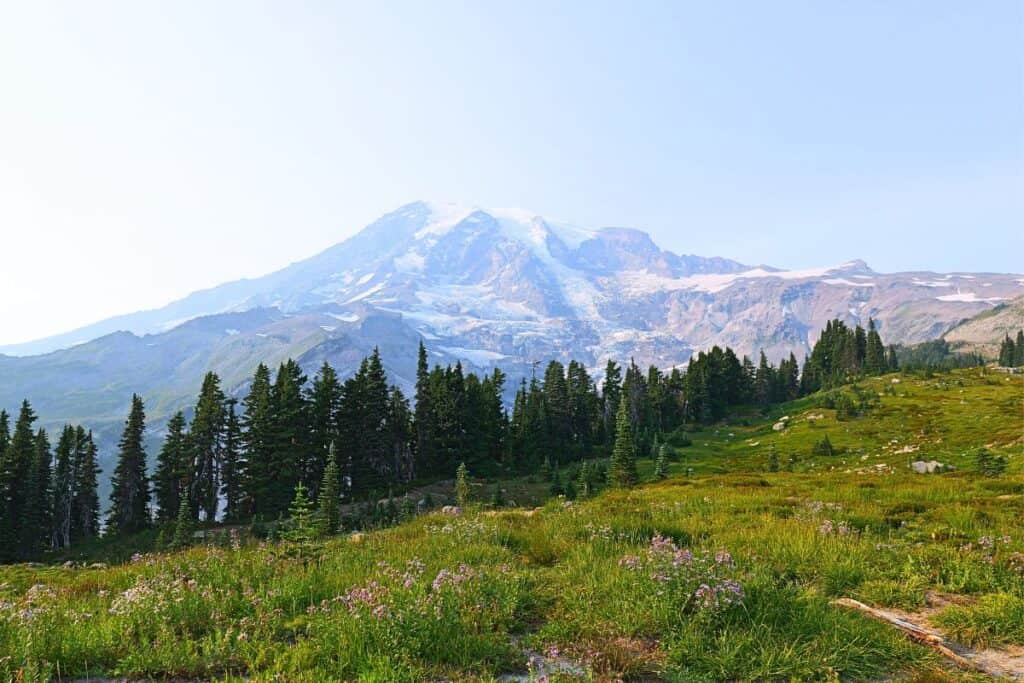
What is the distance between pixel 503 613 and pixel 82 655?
4855mm

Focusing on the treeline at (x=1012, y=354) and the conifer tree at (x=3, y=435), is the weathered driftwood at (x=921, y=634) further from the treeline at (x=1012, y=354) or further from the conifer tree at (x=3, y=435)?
the treeline at (x=1012, y=354)

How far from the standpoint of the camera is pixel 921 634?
6.18m

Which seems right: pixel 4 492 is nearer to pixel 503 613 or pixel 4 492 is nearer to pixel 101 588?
pixel 101 588

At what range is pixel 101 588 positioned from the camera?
8.85m

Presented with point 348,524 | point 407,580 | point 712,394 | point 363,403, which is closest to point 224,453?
point 363,403

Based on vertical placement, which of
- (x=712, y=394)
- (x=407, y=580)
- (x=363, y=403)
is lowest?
(x=712, y=394)

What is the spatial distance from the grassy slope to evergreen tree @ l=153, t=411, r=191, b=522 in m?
73.6

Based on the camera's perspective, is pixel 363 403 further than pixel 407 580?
Yes

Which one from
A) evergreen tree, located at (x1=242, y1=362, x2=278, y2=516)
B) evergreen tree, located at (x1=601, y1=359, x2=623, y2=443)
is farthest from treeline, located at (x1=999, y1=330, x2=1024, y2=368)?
evergreen tree, located at (x1=242, y1=362, x2=278, y2=516)

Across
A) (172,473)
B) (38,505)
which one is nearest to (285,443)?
(172,473)

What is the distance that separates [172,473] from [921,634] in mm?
83809

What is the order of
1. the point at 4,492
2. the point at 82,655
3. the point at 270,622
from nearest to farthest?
the point at 82,655
the point at 270,622
the point at 4,492

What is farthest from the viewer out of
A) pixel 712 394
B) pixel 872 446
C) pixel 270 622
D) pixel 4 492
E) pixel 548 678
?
pixel 712 394

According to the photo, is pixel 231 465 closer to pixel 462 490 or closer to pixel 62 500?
pixel 62 500
